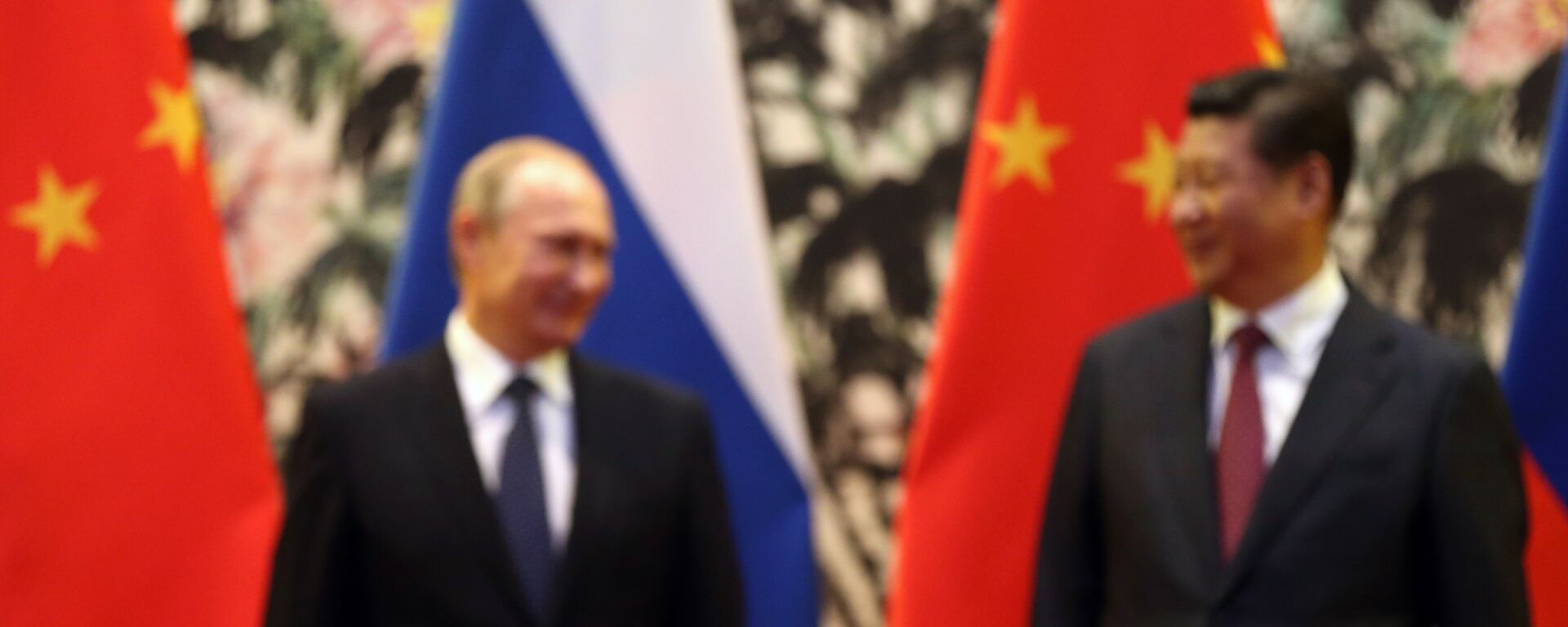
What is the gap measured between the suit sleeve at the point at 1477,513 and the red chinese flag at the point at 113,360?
5.42 feet

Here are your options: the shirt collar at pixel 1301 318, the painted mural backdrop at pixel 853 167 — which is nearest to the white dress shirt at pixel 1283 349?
the shirt collar at pixel 1301 318

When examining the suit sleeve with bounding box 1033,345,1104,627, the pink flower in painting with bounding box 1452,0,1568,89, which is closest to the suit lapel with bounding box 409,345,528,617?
the suit sleeve with bounding box 1033,345,1104,627

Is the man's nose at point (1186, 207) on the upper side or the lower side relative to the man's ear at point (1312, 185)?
upper

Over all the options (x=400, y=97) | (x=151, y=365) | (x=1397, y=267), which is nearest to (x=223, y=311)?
(x=151, y=365)

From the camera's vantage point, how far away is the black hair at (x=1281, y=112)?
2023 mm

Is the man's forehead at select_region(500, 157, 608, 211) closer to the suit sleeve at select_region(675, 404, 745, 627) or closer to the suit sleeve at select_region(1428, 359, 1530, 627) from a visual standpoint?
the suit sleeve at select_region(675, 404, 745, 627)

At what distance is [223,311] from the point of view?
8.90 feet

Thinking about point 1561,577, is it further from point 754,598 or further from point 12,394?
point 12,394

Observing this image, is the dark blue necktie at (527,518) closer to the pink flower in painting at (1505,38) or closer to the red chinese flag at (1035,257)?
the red chinese flag at (1035,257)

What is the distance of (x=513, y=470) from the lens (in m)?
2.05

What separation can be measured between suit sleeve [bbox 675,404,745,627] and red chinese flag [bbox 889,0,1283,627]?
60cm

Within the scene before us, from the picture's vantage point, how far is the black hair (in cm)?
202

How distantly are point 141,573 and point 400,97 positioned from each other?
106cm

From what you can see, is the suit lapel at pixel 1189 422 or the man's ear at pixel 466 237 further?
the man's ear at pixel 466 237
